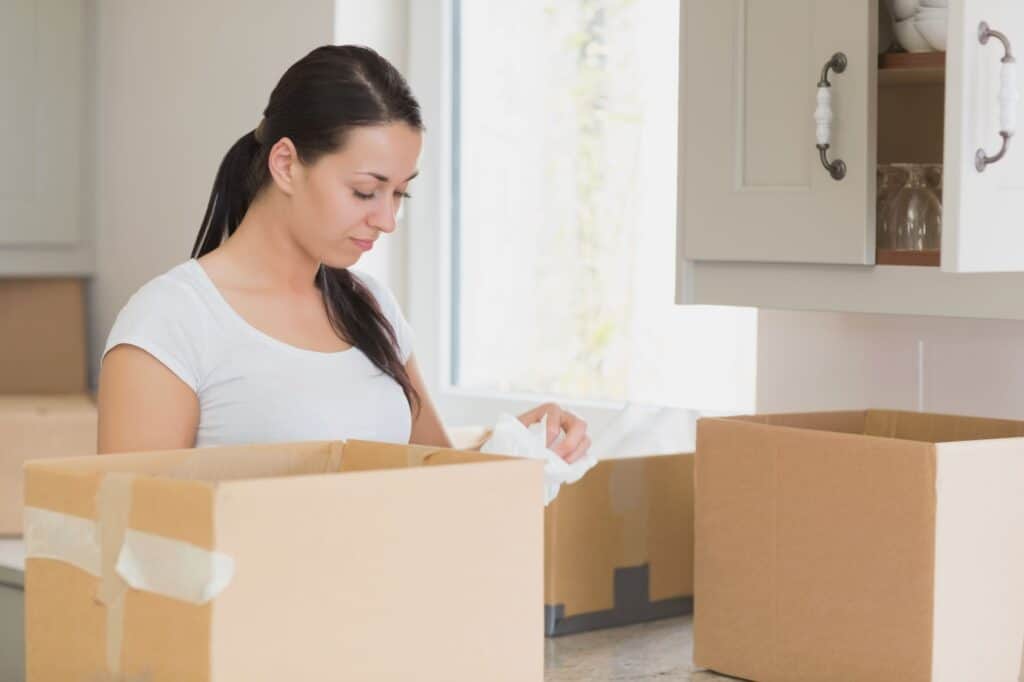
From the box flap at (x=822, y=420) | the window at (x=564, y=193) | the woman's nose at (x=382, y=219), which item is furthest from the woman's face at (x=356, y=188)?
the window at (x=564, y=193)

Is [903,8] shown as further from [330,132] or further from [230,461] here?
[230,461]

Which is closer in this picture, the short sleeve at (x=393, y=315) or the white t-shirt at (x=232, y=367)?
the white t-shirt at (x=232, y=367)

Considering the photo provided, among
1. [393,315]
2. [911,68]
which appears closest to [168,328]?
[393,315]

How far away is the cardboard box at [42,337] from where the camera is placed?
11.0 feet

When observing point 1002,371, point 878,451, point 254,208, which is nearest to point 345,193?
point 254,208

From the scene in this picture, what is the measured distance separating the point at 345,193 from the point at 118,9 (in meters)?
1.98

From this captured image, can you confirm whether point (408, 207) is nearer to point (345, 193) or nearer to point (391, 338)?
point (391, 338)

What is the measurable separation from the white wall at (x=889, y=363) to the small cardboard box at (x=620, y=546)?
22cm

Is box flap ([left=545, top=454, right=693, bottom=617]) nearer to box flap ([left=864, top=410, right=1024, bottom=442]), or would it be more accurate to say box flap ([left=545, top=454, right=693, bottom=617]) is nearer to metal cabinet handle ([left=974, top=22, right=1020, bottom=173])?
box flap ([left=864, top=410, right=1024, bottom=442])

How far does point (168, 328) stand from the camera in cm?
159

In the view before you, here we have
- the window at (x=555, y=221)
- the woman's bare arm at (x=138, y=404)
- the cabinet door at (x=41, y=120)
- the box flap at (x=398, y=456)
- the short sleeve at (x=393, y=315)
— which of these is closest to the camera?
the box flap at (x=398, y=456)

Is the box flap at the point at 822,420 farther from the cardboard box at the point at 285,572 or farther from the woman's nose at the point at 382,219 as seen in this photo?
the cardboard box at the point at 285,572

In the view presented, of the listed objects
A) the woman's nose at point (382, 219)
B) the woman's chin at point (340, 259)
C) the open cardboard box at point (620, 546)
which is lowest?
the open cardboard box at point (620, 546)

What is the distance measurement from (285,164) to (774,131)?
1.83 ft
